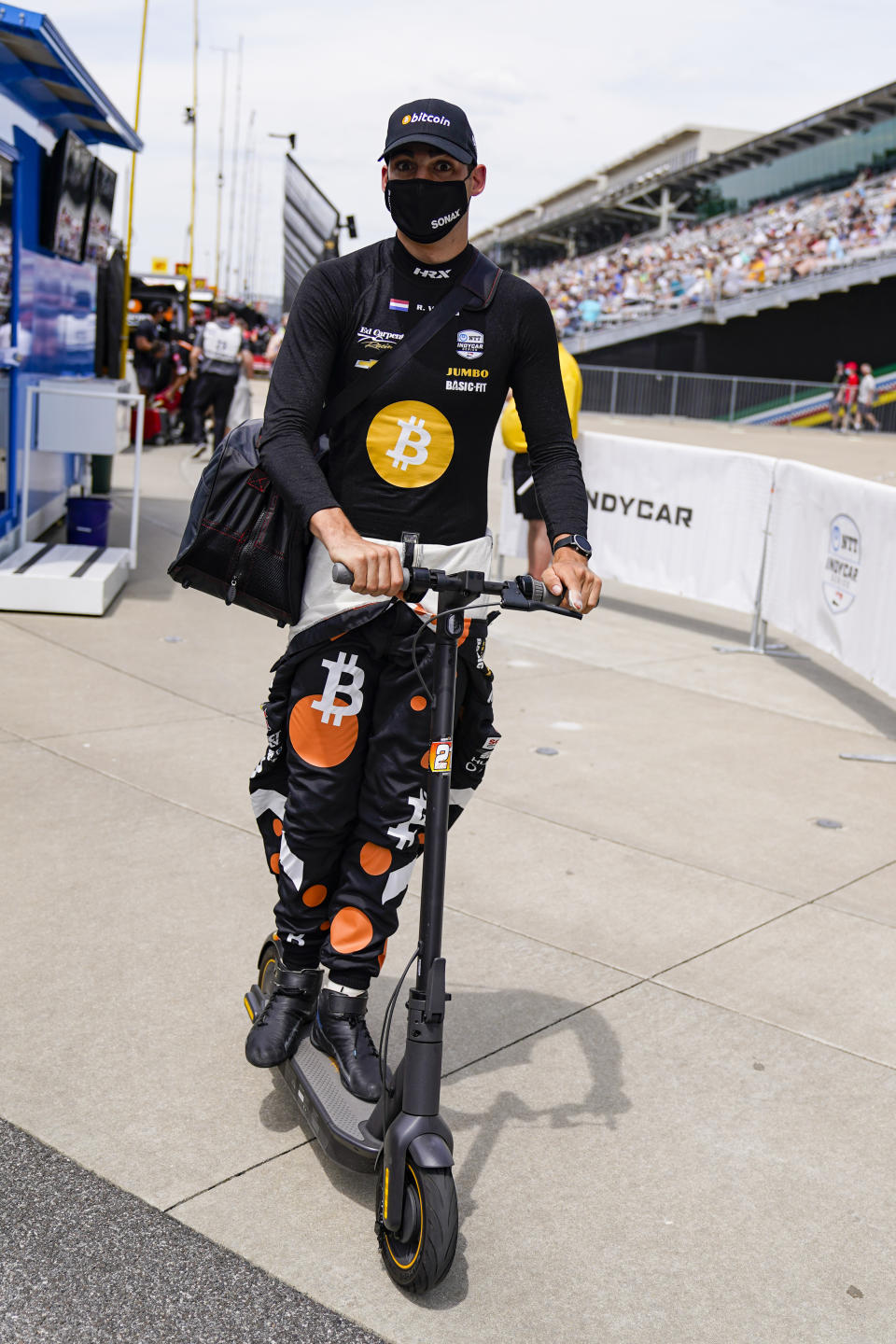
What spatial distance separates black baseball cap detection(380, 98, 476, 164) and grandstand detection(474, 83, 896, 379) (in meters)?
38.2

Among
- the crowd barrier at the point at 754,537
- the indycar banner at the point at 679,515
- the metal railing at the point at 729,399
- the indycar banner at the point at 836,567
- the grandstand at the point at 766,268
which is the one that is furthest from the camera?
the grandstand at the point at 766,268

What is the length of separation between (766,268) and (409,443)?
42.0m

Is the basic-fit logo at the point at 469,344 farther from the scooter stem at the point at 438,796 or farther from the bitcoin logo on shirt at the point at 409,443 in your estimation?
the scooter stem at the point at 438,796

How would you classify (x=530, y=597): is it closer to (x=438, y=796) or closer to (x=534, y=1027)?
(x=438, y=796)

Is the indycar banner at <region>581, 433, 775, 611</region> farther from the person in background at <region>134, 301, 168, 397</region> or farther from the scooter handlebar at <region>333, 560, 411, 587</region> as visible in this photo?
the person in background at <region>134, 301, 168, 397</region>

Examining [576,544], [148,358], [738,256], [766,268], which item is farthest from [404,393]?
[738,256]

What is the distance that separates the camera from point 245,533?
2.86 m

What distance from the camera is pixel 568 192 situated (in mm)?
102062

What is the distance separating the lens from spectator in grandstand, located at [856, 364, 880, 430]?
123ft

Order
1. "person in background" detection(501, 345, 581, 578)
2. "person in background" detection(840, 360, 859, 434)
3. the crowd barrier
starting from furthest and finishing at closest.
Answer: "person in background" detection(840, 360, 859, 434), "person in background" detection(501, 345, 581, 578), the crowd barrier

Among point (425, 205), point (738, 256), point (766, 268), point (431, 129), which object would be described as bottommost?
point (425, 205)

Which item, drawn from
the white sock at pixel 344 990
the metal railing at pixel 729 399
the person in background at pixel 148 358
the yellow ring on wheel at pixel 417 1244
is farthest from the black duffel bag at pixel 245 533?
the metal railing at pixel 729 399

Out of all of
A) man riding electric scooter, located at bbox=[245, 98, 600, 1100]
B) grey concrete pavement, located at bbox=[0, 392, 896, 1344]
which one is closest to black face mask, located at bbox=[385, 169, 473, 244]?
man riding electric scooter, located at bbox=[245, 98, 600, 1100]

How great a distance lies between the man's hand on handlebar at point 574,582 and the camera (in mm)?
2600
